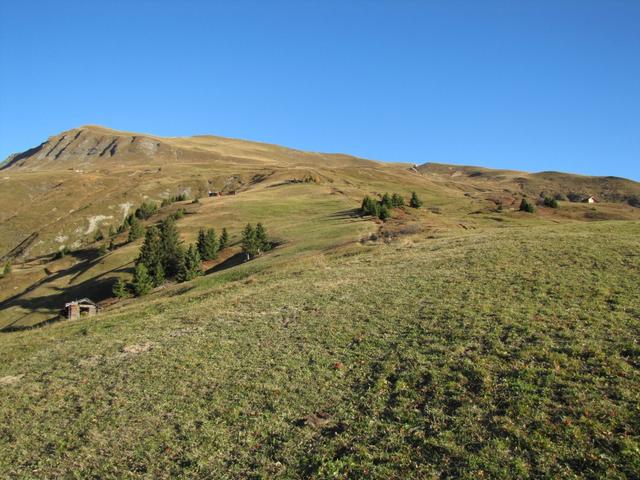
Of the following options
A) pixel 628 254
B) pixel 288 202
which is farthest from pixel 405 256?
pixel 288 202

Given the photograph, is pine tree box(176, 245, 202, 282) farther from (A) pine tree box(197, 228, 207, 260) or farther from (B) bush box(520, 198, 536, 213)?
(B) bush box(520, 198, 536, 213)

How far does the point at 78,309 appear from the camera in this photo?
5900 centimetres

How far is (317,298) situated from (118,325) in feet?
45.4

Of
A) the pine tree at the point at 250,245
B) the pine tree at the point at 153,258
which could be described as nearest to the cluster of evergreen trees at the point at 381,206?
the pine tree at the point at 250,245

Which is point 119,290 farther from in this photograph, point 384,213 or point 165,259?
point 384,213

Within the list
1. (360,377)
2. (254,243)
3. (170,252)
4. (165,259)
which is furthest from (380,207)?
(360,377)

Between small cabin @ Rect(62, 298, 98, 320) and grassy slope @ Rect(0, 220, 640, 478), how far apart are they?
28323 millimetres

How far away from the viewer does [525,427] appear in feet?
44.2

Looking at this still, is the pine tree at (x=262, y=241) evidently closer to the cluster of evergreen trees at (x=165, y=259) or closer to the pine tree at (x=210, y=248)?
the cluster of evergreen trees at (x=165, y=259)

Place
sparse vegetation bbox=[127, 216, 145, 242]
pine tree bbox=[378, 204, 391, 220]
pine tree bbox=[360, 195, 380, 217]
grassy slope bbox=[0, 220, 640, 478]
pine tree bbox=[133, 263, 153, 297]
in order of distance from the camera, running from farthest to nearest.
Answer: sparse vegetation bbox=[127, 216, 145, 242] < pine tree bbox=[360, 195, 380, 217] < pine tree bbox=[378, 204, 391, 220] < pine tree bbox=[133, 263, 153, 297] < grassy slope bbox=[0, 220, 640, 478]

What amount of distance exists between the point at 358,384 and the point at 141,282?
186 ft

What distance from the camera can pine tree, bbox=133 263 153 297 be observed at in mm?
66688

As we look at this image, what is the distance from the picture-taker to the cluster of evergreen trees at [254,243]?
242ft

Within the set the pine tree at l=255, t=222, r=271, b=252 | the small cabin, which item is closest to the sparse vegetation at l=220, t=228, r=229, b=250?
the pine tree at l=255, t=222, r=271, b=252
